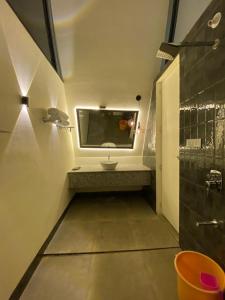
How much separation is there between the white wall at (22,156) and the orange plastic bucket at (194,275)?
1235 mm

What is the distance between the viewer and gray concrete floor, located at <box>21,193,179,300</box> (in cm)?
145

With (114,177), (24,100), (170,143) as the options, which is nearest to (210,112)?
(170,143)

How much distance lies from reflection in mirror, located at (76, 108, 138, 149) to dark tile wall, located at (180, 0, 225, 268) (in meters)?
2.02

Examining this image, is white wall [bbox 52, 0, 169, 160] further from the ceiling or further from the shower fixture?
the shower fixture

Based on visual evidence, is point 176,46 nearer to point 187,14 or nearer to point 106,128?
point 187,14

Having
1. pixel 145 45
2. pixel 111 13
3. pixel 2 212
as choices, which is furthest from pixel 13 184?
A: pixel 145 45

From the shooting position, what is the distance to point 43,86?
85.3 inches

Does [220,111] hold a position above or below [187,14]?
below

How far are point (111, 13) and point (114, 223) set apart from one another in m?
3.20

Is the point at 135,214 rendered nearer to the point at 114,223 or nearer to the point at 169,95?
the point at 114,223

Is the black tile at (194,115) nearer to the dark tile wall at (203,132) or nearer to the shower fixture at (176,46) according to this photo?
the dark tile wall at (203,132)

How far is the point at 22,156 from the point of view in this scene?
1.55 meters

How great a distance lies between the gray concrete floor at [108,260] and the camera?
1.45m

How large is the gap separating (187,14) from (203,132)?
5.67 feet
